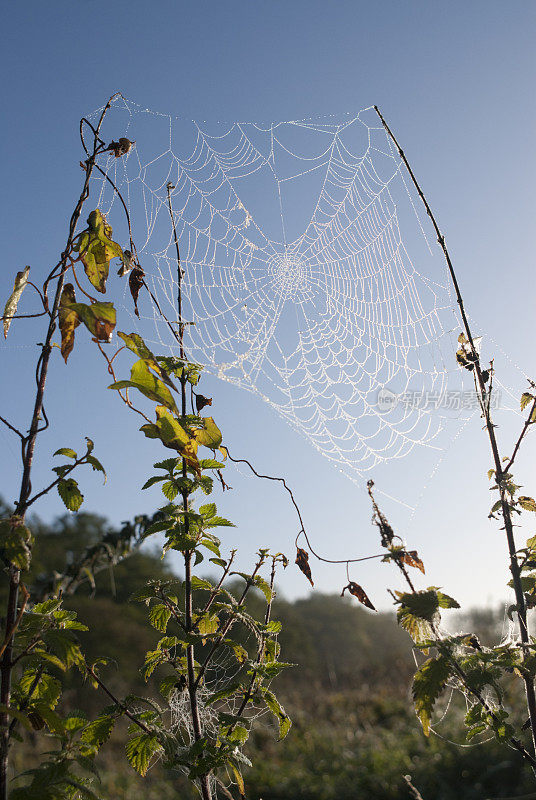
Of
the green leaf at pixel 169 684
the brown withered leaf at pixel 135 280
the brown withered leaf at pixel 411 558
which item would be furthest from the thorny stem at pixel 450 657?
the brown withered leaf at pixel 135 280

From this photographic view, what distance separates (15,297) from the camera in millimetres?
1146

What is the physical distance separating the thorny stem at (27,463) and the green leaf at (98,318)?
0.30 feet

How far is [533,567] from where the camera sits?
1.26 metres

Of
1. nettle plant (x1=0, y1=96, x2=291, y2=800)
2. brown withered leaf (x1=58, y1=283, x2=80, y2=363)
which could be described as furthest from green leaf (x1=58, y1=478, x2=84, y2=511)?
brown withered leaf (x1=58, y1=283, x2=80, y2=363)

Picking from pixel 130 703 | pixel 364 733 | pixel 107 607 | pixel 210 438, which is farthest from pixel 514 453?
pixel 107 607

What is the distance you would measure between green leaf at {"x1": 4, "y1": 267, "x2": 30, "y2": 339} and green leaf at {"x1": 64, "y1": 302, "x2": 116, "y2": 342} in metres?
0.14

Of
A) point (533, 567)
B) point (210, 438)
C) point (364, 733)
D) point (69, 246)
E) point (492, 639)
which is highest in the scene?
point (492, 639)

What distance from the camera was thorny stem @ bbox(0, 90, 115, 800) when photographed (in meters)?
0.88

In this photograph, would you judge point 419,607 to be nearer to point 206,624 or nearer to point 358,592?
point 358,592

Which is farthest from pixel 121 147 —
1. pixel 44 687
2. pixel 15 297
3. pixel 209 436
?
pixel 44 687

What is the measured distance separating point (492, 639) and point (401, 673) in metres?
2.72

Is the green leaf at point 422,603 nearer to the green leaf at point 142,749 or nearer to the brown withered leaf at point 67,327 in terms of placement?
the green leaf at point 142,749

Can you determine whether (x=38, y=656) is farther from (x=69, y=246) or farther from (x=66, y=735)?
(x=69, y=246)

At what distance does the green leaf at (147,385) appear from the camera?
105 centimetres
